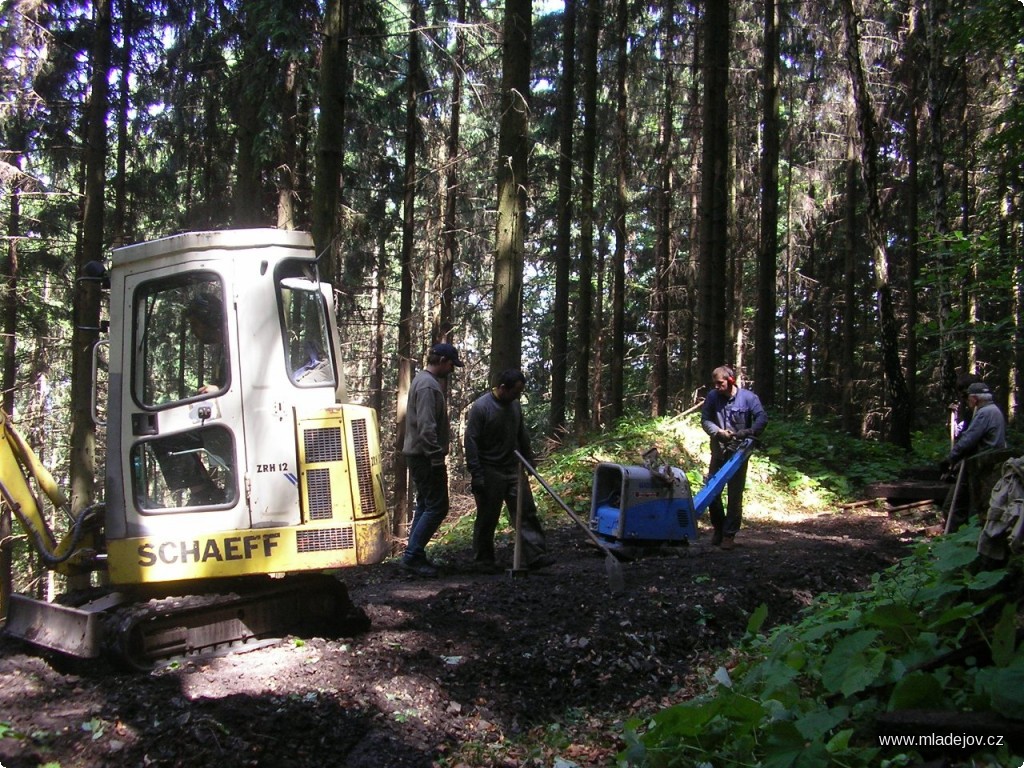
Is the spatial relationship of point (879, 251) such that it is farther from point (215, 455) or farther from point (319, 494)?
point (215, 455)

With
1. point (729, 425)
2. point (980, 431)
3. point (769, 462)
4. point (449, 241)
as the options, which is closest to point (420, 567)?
point (729, 425)

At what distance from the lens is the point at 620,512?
897 cm

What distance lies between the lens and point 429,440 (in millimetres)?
8109

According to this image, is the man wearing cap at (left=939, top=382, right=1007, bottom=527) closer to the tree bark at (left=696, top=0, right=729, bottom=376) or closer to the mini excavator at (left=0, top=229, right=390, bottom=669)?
the mini excavator at (left=0, top=229, right=390, bottom=669)

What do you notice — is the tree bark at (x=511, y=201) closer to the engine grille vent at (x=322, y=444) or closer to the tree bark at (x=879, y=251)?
the engine grille vent at (x=322, y=444)

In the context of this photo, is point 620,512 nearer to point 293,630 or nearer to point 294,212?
point 293,630

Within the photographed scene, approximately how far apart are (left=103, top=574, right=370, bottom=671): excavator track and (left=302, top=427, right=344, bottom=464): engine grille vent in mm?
1066

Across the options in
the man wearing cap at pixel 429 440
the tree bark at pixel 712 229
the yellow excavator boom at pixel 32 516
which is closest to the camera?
the yellow excavator boom at pixel 32 516

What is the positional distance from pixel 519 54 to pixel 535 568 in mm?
6842

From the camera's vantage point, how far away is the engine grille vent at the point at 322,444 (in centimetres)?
611

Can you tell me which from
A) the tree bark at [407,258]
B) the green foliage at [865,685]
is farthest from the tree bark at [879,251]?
the green foliage at [865,685]

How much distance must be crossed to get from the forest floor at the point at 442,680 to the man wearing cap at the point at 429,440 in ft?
2.19

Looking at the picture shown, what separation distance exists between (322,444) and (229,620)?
145 centimetres

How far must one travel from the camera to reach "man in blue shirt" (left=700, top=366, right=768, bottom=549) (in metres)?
9.54
